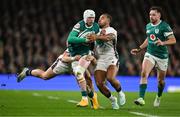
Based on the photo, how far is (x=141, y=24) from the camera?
113 feet

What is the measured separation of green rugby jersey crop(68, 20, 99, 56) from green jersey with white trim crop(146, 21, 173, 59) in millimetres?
1531

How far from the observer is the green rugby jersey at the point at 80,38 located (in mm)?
14415

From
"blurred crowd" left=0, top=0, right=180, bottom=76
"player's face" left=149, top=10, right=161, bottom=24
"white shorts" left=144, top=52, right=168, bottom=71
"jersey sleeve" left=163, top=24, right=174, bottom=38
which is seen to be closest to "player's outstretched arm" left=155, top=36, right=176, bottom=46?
"jersey sleeve" left=163, top=24, right=174, bottom=38

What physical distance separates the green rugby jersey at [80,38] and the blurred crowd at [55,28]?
13.9 m

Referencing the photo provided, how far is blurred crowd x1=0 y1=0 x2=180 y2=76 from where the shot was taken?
29.7 m

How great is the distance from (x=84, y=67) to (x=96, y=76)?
0.45m

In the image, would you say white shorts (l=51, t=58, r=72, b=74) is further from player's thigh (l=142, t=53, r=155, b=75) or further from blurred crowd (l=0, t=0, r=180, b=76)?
blurred crowd (l=0, t=0, r=180, b=76)

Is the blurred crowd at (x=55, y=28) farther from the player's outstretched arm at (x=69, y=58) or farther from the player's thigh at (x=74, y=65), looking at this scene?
the player's thigh at (x=74, y=65)

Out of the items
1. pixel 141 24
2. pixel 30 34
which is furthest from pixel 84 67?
pixel 141 24

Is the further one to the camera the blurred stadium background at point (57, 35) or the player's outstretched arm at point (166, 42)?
the blurred stadium background at point (57, 35)

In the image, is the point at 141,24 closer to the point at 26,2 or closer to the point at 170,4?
the point at 170,4

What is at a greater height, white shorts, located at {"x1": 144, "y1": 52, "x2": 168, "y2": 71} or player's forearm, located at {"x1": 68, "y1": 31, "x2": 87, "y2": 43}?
player's forearm, located at {"x1": 68, "y1": 31, "x2": 87, "y2": 43}

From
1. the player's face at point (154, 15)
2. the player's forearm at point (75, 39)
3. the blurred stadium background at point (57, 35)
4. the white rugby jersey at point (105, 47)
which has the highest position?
the player's face at point (154, 15)

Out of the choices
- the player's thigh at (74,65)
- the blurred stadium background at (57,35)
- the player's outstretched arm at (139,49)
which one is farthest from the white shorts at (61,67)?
the blurred stadium background at (57,35)
